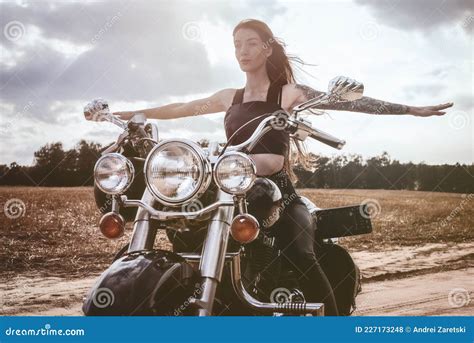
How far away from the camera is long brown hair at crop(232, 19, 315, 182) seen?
3057 mm

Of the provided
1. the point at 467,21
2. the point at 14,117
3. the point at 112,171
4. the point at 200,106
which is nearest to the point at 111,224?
the point at 112,171

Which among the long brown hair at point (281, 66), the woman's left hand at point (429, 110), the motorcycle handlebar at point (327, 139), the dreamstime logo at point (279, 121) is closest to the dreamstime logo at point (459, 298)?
the long brown hair at point (281, 66)

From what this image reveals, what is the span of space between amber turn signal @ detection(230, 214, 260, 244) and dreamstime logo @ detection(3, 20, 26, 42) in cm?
271

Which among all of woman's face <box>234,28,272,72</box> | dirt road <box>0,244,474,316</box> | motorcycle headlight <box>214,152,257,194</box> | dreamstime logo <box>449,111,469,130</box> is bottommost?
dirt road <box>0,244,474,316</box>

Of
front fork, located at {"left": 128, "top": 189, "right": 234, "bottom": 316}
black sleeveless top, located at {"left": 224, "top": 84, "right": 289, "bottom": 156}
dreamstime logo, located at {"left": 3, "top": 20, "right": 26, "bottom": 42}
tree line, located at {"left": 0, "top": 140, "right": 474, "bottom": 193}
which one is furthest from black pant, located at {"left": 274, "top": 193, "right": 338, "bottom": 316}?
dreamstime logo, located at {"left": 3, "top": 20, "right": 26, "bottom": 42}

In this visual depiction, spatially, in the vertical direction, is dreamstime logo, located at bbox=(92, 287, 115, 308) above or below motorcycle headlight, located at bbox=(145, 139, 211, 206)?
below

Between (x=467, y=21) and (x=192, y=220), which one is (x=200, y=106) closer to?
(x=192, y=220)

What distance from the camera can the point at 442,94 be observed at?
3.76m

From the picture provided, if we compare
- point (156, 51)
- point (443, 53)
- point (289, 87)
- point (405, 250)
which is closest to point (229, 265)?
point (289, 87)

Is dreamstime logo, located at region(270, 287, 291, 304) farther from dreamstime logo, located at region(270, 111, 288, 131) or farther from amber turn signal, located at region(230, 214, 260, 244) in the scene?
dreamstime logo, located at region(270, 111, 288, 131)

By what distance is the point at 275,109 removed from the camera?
2.81 meters

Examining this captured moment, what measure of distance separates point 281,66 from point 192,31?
2.62ft
